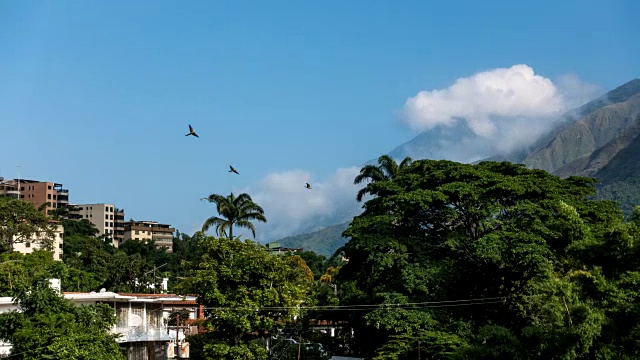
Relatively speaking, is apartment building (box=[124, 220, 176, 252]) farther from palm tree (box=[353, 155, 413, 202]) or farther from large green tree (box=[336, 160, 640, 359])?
large green tree (box=[336, 160, 640, 359])

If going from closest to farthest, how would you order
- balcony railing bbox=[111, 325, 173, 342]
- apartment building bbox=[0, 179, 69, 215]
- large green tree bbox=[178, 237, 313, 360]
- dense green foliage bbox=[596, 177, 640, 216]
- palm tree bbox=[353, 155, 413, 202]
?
1. large green tree bbox=[178, 237, 313, 360]
2. balcony railing bbox=[111, 325, 173, 342]
3. palm tree bbox=[353, 155, 413, 202]
4. apartment building bbox=[0, 179, 69, 215]
5. dense green foliage bbox=[596, 177, 640, 216]

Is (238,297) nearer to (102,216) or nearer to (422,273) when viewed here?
(422,273)

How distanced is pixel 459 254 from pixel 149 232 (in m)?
126

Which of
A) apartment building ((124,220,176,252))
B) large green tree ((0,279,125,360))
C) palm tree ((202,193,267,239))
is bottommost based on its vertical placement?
large green tree ((0,279,125,360))

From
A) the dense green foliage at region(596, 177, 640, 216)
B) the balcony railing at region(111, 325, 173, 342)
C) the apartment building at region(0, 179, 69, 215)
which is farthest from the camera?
the dense green foliage at region(596, 177, 640, 216)

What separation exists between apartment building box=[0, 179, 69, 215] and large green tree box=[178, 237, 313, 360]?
112 m

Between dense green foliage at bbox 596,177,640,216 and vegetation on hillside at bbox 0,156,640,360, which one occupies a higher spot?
dense green foliage at bbox 596,177,640,216

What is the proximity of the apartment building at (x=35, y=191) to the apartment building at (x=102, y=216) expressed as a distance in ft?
13.7

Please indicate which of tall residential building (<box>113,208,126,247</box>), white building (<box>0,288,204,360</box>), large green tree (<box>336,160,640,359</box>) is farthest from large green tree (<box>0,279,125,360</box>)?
tall residential building (<box>113,208,126,247</box>)

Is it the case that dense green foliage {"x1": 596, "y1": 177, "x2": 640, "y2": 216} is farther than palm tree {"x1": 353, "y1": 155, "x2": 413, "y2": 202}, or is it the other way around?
dense green foliage {"x1": 596, "y1": 177, "x2": 640, "y2": 216}

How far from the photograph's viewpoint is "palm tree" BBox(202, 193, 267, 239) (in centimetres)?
6384

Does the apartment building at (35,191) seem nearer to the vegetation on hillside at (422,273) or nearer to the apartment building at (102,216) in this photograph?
the apartment building at (102,216)

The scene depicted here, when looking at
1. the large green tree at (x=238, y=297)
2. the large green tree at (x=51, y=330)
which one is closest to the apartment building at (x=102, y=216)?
the large green tree at (x=238, y=297)

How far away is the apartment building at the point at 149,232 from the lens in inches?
6344
